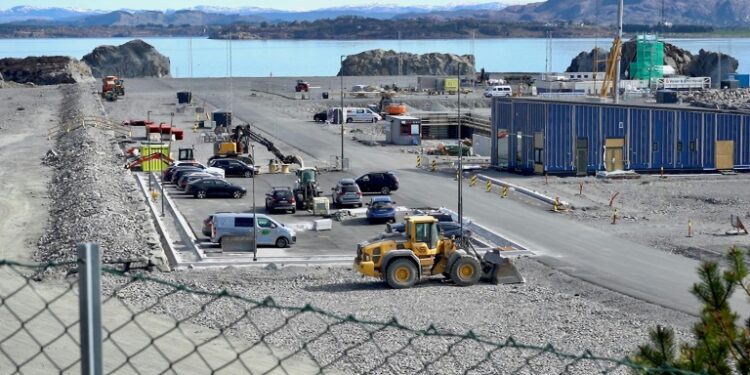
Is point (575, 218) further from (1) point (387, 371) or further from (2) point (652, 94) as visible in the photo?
(2) point (652, 94)

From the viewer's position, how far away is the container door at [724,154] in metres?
31.7

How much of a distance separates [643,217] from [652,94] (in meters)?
39.3

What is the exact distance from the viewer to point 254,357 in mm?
10328

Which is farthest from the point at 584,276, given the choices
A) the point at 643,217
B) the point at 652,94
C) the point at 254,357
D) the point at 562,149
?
the point at 652,94

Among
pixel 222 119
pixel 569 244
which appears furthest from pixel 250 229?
pixel 222 119

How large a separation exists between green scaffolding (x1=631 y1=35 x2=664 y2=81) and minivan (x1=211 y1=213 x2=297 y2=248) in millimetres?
49475

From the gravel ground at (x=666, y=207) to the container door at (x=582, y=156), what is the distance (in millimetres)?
596

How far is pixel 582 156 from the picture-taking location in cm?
3112

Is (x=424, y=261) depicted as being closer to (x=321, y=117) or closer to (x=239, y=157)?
(x=239, y=157)

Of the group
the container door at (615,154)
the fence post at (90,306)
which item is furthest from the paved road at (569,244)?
the fence post at (90,306)

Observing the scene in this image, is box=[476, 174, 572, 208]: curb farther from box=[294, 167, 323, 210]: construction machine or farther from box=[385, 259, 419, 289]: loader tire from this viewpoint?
box=[385, 259, 419, 289]: loader tire

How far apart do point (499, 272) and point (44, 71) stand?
7397cm

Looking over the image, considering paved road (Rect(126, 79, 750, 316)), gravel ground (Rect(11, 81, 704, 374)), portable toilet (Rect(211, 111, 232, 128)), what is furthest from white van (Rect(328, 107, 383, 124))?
gravel ground (Rect(11, 81, 704, 374))

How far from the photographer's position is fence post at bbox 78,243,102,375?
3.12 m
